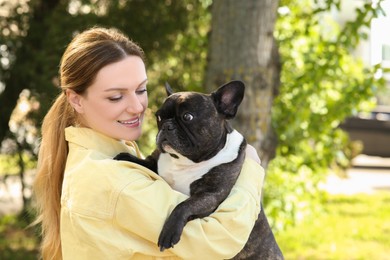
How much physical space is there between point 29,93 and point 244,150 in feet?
11.6

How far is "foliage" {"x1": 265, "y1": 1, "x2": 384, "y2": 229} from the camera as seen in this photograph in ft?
19.7

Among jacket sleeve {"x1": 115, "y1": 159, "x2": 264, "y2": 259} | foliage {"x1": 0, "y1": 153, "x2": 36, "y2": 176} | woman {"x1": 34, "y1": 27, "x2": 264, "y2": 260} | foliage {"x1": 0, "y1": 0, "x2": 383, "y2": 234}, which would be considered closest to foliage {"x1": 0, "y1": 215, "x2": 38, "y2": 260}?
foliage {"x1": 0, "y1": 153, "x2": 36, "y2": 176}

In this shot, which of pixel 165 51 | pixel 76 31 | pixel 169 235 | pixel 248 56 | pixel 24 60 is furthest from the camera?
pixel 165 51

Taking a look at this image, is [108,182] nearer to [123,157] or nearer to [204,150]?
[123,157]

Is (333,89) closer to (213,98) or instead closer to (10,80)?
(10,80)

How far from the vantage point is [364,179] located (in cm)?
1129

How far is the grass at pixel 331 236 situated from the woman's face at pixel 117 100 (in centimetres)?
431

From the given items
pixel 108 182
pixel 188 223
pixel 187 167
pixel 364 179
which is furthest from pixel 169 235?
pixel 364 179

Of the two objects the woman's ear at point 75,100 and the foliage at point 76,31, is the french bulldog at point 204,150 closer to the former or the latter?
the woman's ear at point 75,100

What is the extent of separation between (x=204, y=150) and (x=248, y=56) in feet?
6.62

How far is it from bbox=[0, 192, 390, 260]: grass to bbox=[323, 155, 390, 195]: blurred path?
46.0 inches

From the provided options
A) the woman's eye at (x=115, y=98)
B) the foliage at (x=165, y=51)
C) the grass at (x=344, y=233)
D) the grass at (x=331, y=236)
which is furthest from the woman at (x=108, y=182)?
the grass at (x=344, y=233)

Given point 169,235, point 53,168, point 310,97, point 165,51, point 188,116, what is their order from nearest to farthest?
1. point 169,235
2. point 188,116
3. point 53,168
4. point 165,51
5. point 310,97

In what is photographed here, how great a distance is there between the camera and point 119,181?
97.2 inches
